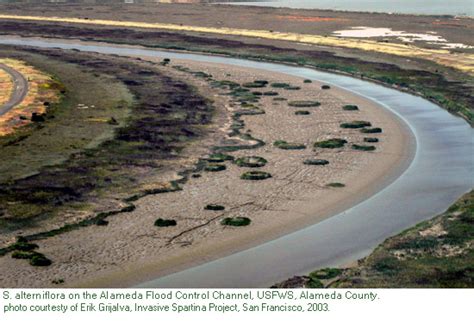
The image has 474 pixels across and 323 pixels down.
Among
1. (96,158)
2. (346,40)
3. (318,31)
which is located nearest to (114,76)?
(96,158)

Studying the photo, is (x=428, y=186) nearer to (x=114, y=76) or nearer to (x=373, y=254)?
(x=373, y=254)

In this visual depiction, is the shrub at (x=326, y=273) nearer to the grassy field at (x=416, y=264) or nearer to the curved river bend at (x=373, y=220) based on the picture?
the grassy field at (x=416, y=264)

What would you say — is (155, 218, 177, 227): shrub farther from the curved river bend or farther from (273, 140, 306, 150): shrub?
(273, 140, 306, 150): shrub

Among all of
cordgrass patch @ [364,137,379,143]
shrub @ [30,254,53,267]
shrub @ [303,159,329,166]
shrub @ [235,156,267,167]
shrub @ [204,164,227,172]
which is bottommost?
shrub @ [30,254,53,267]

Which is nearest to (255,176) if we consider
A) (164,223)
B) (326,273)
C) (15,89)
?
(164,223)

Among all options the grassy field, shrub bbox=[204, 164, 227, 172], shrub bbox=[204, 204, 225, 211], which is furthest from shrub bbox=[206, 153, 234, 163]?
the grassy field

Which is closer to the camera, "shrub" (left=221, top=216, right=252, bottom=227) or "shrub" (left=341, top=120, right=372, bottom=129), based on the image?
"shrub" (left=221, top=216, right=252, bottom=227)
